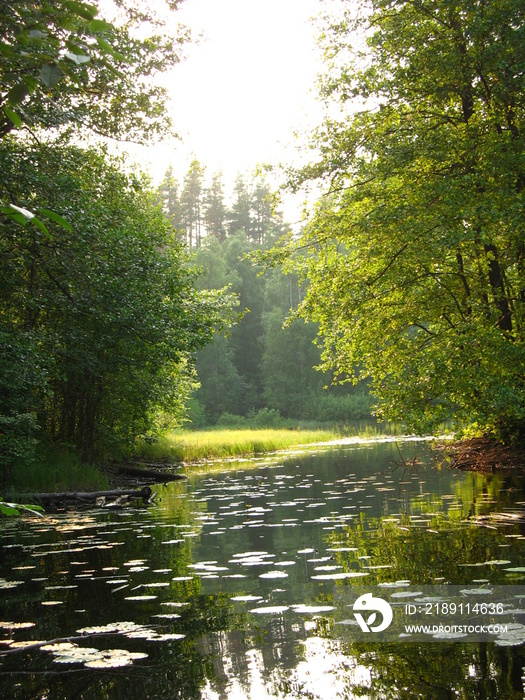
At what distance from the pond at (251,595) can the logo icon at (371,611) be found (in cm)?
14

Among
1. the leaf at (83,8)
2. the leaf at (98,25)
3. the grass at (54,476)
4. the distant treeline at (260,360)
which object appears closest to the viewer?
the leaf at (98,25)

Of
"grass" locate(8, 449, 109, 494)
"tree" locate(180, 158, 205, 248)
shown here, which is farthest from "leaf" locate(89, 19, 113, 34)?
"tree" locate(180, 158, 205, 248)

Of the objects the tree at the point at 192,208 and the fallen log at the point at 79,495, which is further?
the tree at the point at 192,208

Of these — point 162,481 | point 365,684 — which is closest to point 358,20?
point 162,481

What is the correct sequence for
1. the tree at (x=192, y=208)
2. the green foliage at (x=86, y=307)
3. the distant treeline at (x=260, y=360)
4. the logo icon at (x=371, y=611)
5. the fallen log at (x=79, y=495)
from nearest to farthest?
the logo icon at (x=371, y=611)
the green foliage at (x=86, y=307)
the fallen log at (x=79, y=495)
the distant treeline at (x=260, y=360)
the tree at (x=192, y=208)

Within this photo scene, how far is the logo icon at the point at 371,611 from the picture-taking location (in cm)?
402

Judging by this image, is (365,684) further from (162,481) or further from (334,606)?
(162,481)

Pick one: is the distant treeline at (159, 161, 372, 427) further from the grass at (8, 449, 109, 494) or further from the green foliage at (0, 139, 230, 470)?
the grass at (8, 449, 109, 494)

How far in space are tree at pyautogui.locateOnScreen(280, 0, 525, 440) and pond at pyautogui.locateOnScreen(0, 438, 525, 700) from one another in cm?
277

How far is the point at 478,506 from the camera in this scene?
29.6 feet

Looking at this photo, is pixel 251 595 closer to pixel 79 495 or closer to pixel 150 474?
pixel 79 495

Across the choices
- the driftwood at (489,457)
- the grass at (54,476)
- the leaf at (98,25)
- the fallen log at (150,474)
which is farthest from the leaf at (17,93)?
the fallen log at (150,474)

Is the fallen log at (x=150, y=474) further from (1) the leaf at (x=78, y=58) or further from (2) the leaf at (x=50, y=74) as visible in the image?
(1) the leaf at (x=78, y=58)

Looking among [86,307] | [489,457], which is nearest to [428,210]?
[489,457]
